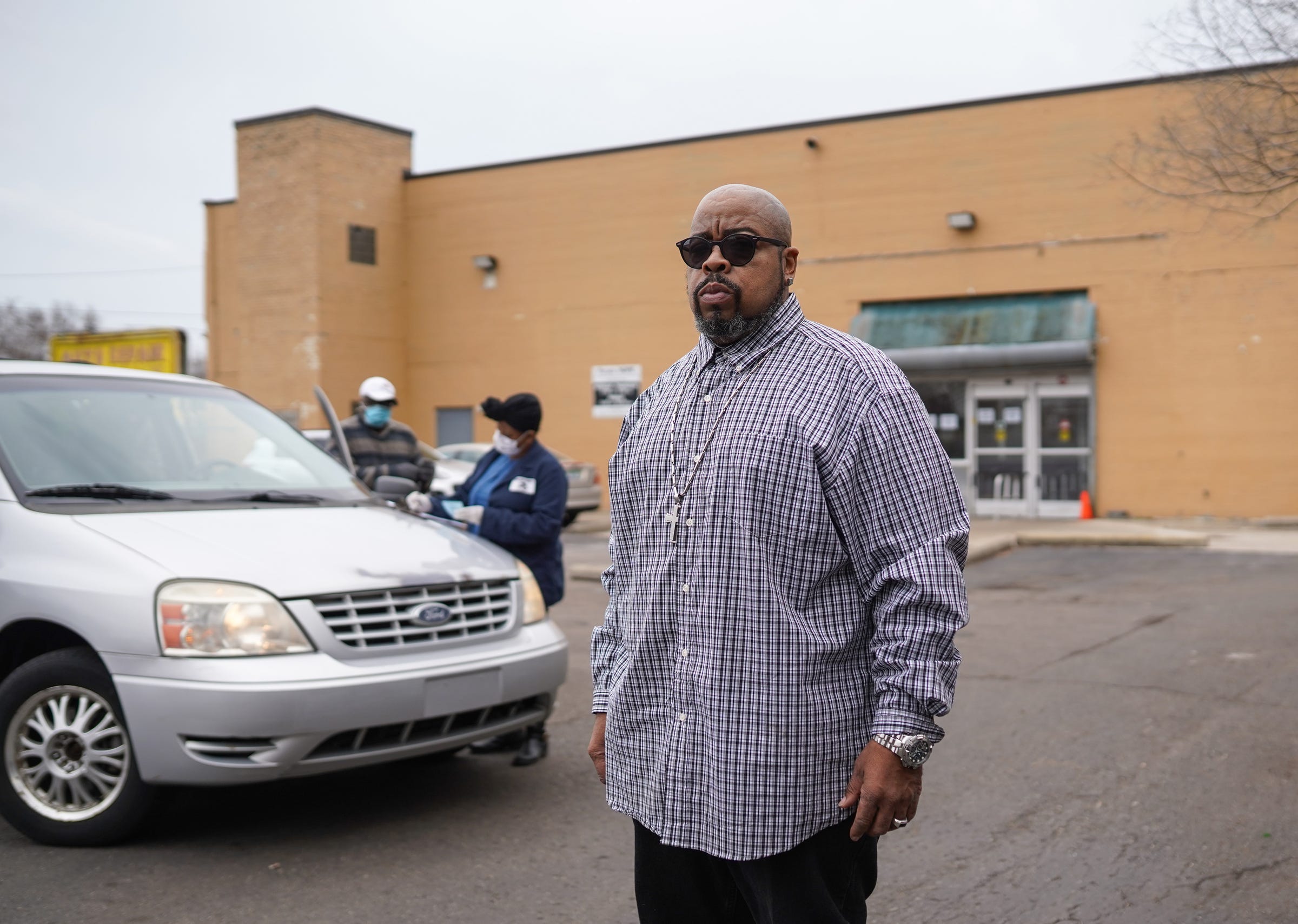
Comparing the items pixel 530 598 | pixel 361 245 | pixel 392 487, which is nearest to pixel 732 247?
pixel 530 598

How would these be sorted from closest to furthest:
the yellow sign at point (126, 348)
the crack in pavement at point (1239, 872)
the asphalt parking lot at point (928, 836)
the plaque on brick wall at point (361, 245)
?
the asphalt parking lot at point (928, 836) < the crack in pavement at point (1239, 872) < the yellow sign at point (126, 348) < the plaque on brick wall at point (361, 245)

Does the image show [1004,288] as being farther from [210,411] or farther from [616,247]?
[210,411]

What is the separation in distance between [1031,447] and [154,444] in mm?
17646

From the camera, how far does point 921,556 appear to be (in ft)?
7.33

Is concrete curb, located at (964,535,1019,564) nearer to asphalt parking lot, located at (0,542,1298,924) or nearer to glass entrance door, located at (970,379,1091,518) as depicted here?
glass entrance door, located at (970,379,1091,518)

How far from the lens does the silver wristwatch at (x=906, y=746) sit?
2.19 metres

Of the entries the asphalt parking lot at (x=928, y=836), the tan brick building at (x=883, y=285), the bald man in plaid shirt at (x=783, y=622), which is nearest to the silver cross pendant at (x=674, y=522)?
the bald man in plaid shirt at (x=783, y=622)

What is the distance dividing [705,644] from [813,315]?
21.1 meters

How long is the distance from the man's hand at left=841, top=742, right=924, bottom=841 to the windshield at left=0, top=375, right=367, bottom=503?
3651 millimetres

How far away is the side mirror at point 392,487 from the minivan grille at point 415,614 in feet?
4.40

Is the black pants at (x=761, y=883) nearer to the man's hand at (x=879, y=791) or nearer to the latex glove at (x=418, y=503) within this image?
the man's hand at (x=879, y=791)

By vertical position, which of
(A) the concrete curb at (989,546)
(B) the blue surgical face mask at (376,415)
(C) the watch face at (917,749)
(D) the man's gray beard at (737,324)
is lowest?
(A) the concrete curb at (989,546)

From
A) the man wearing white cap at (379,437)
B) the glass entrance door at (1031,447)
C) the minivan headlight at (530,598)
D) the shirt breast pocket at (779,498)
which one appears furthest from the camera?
the glass entrance door at (1031,447)

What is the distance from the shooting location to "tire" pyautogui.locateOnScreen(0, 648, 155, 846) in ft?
14.5
